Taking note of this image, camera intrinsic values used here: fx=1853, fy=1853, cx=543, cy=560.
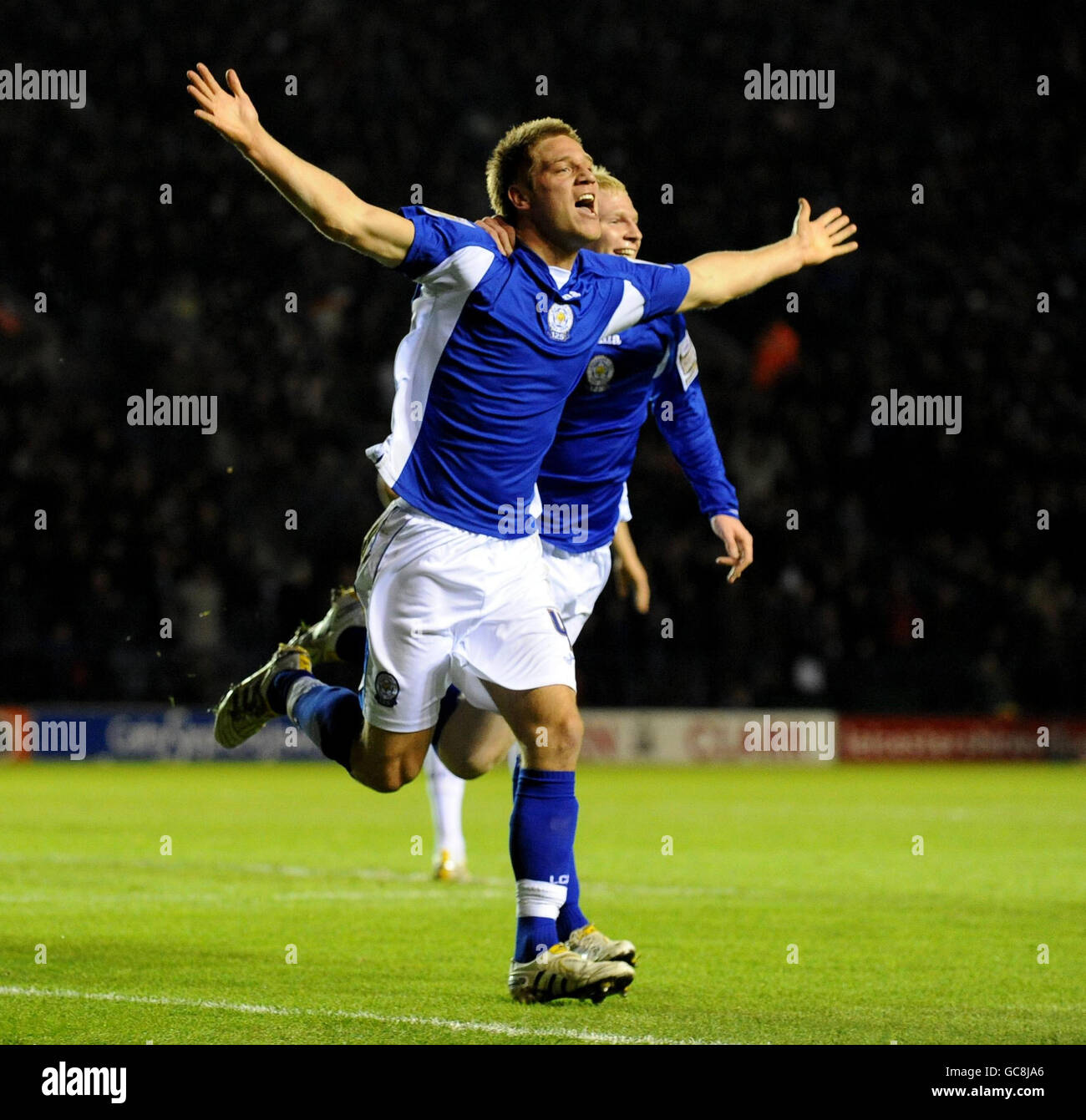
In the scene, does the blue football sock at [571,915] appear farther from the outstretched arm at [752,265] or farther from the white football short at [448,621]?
the outstretched arm at [752,265]

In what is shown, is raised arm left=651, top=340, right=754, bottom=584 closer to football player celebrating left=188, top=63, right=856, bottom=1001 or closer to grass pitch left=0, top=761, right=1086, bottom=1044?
football player celebrating left=188, top=63, right=856, bottom=1001

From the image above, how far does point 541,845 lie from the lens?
5.68 m

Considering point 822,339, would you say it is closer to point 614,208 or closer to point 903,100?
point 903,100

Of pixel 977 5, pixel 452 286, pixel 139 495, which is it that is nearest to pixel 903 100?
pixel 977 5

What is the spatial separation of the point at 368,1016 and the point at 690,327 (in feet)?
67.5

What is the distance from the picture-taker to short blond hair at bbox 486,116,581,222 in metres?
5.67

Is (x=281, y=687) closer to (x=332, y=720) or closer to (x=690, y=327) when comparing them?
(x=332, y=720)

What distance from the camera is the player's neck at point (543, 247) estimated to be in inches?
224

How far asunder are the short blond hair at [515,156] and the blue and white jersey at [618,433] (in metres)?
0.98

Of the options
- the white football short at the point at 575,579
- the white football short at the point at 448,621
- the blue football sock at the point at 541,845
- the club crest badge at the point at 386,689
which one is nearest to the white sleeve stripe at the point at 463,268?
the white football short at the point at 448,621

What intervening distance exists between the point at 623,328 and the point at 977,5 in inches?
923

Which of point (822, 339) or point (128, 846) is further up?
point (822, 339)

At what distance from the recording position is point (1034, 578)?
72.7ft

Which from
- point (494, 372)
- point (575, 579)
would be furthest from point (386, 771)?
point (575, 579)
